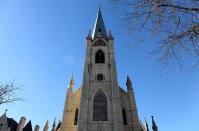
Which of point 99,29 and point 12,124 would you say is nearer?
point 12,124

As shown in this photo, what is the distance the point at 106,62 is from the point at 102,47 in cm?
335

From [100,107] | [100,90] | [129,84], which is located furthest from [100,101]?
[129,84]

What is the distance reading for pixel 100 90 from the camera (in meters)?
26.7

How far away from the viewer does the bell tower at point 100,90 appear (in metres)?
23.2

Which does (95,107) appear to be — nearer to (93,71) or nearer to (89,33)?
(93,71)

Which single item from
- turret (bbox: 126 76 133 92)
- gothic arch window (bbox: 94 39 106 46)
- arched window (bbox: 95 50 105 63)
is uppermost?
gothic arch window (bbox: 94 39 106 46)

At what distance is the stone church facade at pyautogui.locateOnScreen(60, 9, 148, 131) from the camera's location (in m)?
23.4

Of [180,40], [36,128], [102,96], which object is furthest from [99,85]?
[180,40]

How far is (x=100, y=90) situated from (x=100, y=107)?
254cm

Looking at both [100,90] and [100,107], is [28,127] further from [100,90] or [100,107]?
[100,107]

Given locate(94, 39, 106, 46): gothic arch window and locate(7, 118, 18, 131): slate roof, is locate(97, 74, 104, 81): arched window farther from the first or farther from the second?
locate(7, 118, 18, 131): slate roof

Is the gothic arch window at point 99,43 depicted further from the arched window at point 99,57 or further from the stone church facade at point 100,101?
the arched window at point 99,57

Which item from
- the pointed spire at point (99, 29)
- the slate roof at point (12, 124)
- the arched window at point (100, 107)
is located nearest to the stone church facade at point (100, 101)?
the arched window at point (100, 107)

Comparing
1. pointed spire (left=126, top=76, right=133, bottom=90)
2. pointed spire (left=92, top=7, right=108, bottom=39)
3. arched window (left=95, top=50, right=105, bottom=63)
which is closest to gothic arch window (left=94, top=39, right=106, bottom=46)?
arched window (left=95, top=50, right=105, bottom=63)
